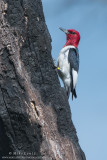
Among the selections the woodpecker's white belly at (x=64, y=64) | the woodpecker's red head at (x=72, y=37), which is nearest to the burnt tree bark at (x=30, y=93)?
the woodpecker's white belly at (x=64, y=64)

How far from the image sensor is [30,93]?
3.45 metres

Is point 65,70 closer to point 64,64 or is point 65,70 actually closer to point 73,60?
point 64,64

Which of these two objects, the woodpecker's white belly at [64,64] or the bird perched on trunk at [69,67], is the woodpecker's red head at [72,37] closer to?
the bird perched on trunk at [69,67]

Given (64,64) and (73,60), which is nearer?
(64,64)

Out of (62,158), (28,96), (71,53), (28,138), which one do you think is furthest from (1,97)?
(71,53)

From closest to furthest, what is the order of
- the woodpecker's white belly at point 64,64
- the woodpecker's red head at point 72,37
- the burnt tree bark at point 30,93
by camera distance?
the burnt tree bark at point 30,93, the woodpecker's white belly at point 64,64, the woodpecker's red head at point 72,37

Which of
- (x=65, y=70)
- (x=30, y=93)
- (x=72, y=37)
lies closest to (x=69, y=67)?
(x=65, y=70)

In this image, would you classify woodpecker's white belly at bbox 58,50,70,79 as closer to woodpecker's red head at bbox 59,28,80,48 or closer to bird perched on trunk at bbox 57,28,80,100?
bird perched on trunk at bbox 57,28,80,100

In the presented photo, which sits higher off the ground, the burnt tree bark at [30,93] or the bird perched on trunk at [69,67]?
the bird perched on trunk at [69,67]

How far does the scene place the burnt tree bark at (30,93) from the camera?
3.27 m

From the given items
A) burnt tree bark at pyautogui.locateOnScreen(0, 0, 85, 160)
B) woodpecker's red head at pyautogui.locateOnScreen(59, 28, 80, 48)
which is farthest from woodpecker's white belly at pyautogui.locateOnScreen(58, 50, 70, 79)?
burnt tree bark at pyautogui.locateOnScreen(0, 0, 85, 160)

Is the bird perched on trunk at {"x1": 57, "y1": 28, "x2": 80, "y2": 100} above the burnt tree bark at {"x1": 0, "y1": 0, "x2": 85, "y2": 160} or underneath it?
above

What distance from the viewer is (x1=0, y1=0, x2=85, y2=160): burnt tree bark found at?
3271mm

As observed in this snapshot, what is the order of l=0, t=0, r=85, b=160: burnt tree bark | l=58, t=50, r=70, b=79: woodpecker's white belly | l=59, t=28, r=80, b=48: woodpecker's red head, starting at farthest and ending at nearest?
l=59, t=28, r=80, b=48: woodpecker's red head < l=58, t=50, r=70, b=79: woodpecker's white belly < l=0, t=0, r=85, b=160: burnt tree bark
